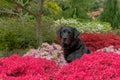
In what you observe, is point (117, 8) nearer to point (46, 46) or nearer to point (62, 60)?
point (46, 46)

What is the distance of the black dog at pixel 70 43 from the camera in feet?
24.9

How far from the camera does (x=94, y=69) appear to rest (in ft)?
18.9

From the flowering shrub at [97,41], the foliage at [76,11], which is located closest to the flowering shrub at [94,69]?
the flowering shrub at [97,41]

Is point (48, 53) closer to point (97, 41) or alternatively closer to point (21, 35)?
point (97, 41)

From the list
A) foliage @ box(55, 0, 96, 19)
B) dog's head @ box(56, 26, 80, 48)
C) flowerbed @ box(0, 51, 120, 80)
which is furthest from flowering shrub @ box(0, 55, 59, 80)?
foliage @ box(55, 0, 96, 19)

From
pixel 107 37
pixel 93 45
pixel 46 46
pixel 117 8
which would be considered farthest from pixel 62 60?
pixel 117 8

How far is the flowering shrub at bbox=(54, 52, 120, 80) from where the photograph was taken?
5.51m

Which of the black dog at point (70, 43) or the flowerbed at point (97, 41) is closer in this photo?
the black dog at point (70, 43)

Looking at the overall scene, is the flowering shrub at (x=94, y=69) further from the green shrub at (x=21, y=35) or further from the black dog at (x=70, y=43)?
the green shrub at (x=21, y=35)

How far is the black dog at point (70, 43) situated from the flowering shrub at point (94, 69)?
111cm

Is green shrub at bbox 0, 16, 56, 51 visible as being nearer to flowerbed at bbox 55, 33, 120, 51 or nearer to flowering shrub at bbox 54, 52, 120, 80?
flowerbed at bbox 55, 33, 120, 51

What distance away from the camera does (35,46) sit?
12.7 m

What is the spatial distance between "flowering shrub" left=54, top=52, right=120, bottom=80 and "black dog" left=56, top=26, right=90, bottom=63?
111 cm

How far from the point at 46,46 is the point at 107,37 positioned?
215cm
